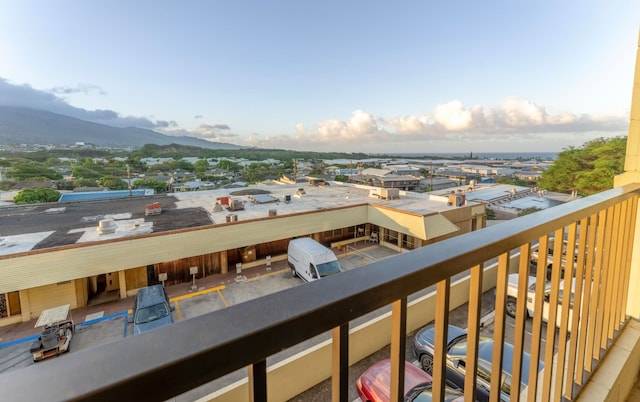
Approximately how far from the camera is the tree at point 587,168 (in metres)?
15.1

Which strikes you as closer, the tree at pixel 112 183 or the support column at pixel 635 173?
the support column at pixel 635 173

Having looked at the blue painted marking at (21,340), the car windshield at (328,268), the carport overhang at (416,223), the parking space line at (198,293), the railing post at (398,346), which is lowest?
the blue painted marking at (21,340)

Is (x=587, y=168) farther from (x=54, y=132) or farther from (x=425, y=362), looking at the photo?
(x=54, y=132)

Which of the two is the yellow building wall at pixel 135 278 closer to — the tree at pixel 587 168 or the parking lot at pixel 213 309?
the parking lot at pixel 213 309

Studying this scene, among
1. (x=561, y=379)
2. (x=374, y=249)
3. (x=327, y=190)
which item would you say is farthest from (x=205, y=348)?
(x=327, y=190)

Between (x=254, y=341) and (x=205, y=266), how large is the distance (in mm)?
11647

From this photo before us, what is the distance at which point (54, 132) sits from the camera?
79.3 m

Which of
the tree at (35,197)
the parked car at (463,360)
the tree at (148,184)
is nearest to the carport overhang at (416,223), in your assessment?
the parked car at (463,360)

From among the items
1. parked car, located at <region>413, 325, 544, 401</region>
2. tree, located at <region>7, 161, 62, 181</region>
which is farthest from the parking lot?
tree, located at <region>7, 161, 62, 181</region>

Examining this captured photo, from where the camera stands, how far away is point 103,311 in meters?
8.84

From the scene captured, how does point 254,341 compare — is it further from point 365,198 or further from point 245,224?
point 365,198

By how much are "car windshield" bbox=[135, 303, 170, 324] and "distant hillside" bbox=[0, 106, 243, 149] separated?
76.0 metres

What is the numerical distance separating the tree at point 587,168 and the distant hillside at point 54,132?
282 feet

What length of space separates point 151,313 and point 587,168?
23.8 metres
